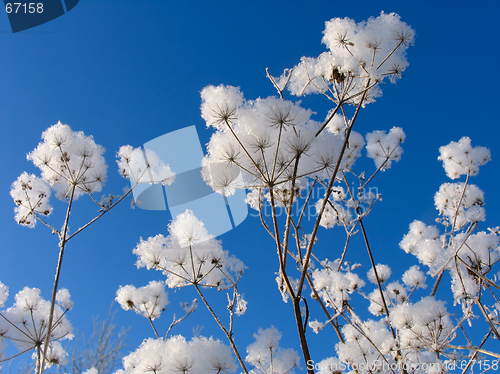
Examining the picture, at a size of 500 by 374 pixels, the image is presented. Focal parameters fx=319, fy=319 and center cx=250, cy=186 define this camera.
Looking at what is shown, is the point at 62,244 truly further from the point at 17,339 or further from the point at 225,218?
the point at 17,339

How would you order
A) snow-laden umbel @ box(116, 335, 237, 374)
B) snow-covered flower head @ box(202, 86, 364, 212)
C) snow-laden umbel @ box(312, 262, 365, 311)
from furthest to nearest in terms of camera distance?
1. snow-laden umbel @ box(312, 262, 365, 311)
2. snow-covered flower head @ box(202, 86, 364, 212)
3. snow-laden umbel @ box(116, 335, 237, 374)

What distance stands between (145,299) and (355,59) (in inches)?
136

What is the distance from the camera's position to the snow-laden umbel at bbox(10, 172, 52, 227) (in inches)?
165

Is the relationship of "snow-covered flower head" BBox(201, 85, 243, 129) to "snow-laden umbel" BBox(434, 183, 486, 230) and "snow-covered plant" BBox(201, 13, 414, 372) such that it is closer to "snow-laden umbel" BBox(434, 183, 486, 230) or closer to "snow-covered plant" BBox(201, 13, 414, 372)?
"snow-covered plant" BBox(201, 13, 414, 372)

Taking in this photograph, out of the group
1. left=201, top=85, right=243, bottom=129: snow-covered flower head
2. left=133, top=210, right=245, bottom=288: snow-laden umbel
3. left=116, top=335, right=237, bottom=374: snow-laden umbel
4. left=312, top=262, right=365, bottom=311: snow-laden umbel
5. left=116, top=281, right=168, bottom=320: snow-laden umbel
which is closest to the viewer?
left=116, top=335, right=237, bottom=374: snow-laden umbel

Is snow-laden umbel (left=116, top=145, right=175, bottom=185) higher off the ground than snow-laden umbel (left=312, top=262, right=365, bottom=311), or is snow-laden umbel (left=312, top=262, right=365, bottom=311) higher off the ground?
snow-laden umbel (left=116, top=145, right=175, bottom=185)

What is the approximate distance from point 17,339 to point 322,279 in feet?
13.0

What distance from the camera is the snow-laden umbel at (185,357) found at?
222 centimetres

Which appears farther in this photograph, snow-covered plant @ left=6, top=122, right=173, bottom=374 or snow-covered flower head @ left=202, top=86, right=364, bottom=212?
snow-covered plant @ left=6, top=122, right=173, bottom=374

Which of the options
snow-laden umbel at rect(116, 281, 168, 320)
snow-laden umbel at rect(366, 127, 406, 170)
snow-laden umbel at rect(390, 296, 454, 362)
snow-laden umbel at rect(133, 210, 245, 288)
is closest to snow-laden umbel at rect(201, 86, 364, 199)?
snow-laden umbel at rect(133, 210, 245, 288)

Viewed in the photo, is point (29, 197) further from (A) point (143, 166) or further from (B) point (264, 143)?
(B) point (264, 143)

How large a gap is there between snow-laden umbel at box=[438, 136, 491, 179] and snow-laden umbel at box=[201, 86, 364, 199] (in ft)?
12.1

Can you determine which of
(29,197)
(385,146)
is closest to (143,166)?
(29,197)
